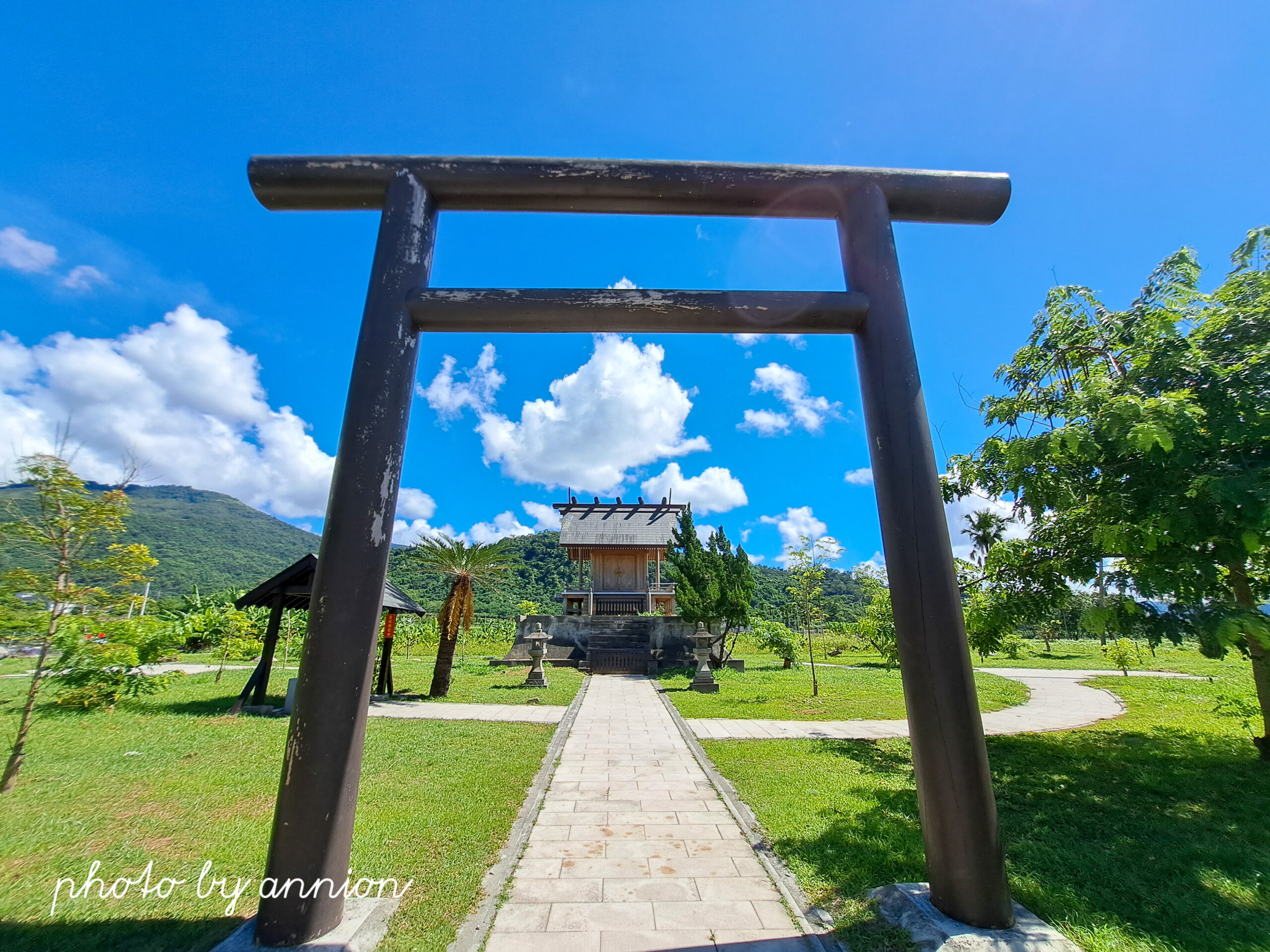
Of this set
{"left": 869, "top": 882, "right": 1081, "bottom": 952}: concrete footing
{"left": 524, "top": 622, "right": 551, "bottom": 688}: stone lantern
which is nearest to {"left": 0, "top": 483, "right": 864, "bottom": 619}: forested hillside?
{"left": 524, "top": 622, "right": 551, "bottom": 688}: stone lantern

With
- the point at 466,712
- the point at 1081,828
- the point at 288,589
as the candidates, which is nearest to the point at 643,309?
the point at 1081,828

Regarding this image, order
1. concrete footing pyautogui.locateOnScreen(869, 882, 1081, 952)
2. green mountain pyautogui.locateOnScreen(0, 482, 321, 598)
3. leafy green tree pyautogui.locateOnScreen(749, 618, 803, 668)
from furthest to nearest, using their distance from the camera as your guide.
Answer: green mountain pyautogui.locateOnScreen(0, 482, 321, 598), leafy green tree pyautogui.locateOnScreen(749, 618, 803, 668), concrete footing pyautogui.locateOnScreen(869, 882, 1081, 952)

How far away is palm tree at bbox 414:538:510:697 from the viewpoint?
1380 centimetres

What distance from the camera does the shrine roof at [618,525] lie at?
86.0 feet

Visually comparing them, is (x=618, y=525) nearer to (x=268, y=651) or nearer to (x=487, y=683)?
(x=487, y=683)

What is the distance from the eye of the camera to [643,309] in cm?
324

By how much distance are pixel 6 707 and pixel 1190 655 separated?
4049cm

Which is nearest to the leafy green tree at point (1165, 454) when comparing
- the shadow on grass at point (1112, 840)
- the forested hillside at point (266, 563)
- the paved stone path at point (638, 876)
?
the shadow on grass at point (1112, 840)

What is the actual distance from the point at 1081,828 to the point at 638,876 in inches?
161

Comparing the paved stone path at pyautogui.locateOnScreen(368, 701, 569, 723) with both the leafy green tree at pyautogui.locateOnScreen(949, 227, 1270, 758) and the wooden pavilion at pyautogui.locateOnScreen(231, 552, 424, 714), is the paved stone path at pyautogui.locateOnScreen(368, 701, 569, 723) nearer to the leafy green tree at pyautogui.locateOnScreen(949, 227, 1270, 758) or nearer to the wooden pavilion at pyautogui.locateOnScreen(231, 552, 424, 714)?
the wooden pavilion at pyautogui.locateOnScreen(231, 552, 424, 714)

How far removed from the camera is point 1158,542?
4.63 meters

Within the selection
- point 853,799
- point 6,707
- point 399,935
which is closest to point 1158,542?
point 853,799

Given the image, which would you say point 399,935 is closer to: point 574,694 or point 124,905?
point 124,905

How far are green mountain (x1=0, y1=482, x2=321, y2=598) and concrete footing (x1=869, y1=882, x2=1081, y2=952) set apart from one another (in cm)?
3990
